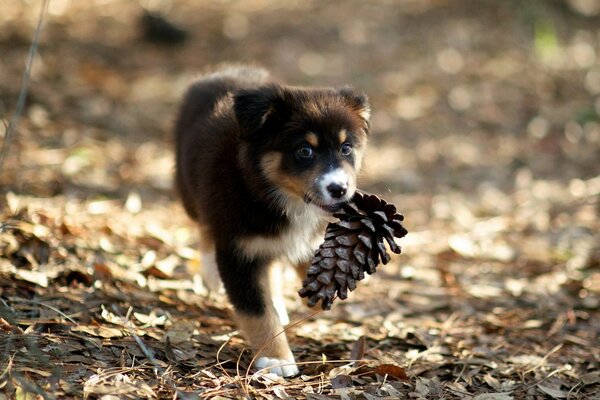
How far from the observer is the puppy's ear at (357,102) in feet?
15.2

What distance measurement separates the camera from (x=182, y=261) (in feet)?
19.5

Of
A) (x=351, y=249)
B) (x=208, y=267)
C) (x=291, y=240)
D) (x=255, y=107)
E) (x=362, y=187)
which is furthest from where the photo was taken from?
(x=362, y=187)

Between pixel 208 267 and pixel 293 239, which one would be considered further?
pixel 208 267

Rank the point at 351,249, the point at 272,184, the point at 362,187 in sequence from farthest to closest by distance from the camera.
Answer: the point at 362,187, the point at 272,184, the point at 351,249

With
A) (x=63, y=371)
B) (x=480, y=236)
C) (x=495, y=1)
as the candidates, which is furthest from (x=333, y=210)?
(x=495, y=1)

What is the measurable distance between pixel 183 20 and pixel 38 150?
5726 millimetres

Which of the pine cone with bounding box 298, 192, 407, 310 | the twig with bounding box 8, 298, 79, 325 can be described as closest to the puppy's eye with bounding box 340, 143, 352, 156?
the pine cone with bounding box 298, 192, 407, 310

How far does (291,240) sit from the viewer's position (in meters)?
4.55

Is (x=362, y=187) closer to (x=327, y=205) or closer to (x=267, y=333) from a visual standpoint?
(x=327, y=205)

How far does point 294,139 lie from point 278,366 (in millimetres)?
1284

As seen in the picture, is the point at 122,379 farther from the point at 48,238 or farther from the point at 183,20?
the point at 183,20

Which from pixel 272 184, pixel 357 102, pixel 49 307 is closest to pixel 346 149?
pixel 357 102

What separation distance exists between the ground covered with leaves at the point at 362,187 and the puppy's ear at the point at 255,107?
127 cm

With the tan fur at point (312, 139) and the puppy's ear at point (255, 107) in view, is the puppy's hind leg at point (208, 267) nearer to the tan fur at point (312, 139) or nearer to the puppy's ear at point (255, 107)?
the puppy's ear at point (255, 107)
